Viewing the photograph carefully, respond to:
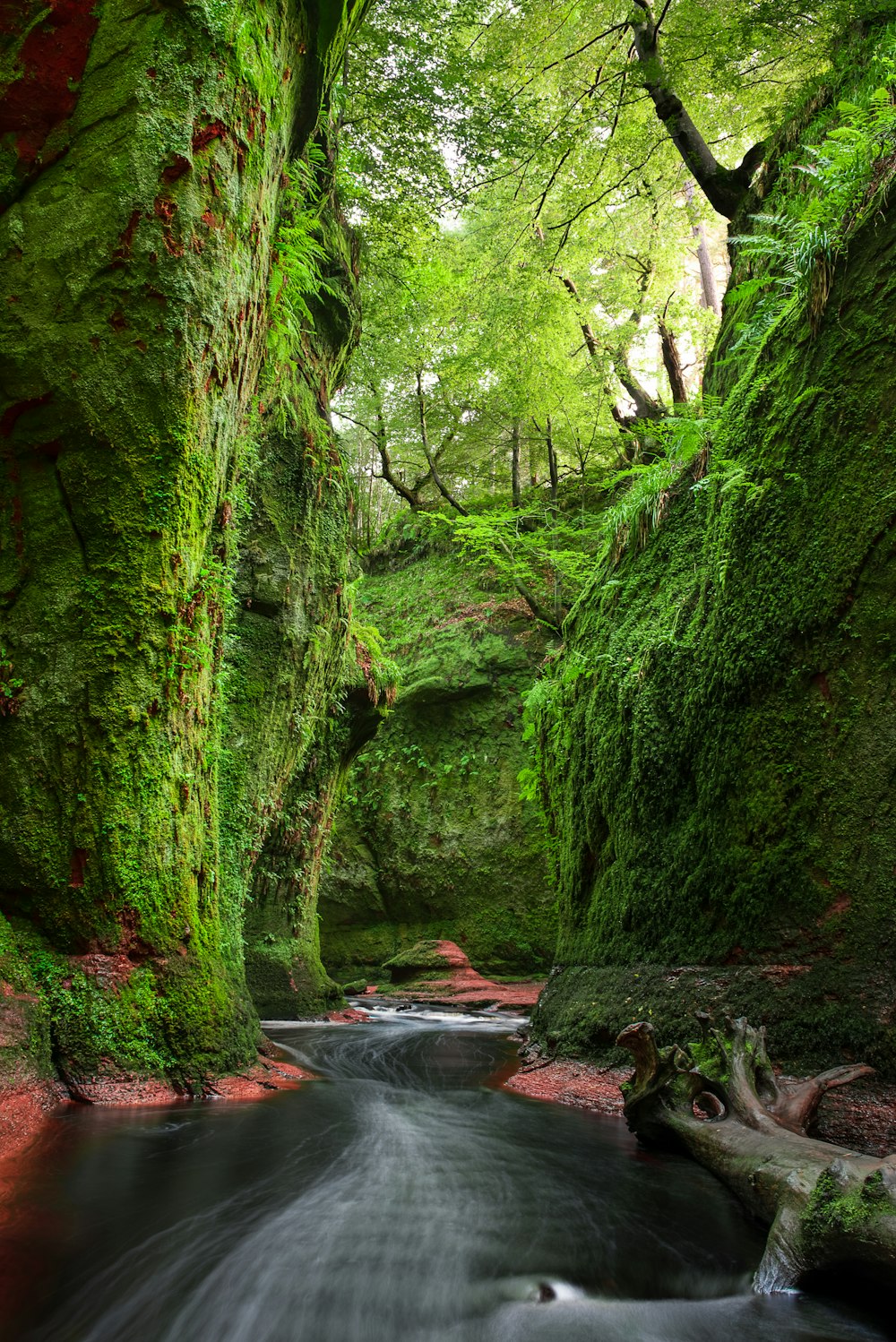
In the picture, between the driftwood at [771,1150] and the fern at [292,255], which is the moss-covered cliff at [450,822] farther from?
the driftwood at [771,1150]

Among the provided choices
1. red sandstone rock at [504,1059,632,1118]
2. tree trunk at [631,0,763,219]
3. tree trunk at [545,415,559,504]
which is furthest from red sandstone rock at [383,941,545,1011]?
tree trunk at [631,0,763,219]

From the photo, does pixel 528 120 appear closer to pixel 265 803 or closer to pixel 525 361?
pixel 525 361

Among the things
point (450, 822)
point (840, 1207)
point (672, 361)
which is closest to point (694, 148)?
point (672, 361)

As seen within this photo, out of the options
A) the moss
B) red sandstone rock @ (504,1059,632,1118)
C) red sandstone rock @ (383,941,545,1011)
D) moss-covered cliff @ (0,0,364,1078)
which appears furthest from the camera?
red sandstone rock @ (383,941,545,1011)

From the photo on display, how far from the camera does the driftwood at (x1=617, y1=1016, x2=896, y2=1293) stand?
2.15m

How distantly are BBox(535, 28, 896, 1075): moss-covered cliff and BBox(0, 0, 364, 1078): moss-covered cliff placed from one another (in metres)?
3.35

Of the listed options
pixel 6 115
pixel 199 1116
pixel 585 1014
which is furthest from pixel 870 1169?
pixel 6 115

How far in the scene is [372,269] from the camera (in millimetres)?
12375

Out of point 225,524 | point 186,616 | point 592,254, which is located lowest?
point 186,616

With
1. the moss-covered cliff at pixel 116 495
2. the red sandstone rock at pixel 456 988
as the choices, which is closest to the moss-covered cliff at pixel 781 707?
the moss-covered cliff at pixel 116 495

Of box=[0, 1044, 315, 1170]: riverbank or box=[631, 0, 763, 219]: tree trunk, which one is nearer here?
box=[0, 1044, 315, 1170]: riverbank

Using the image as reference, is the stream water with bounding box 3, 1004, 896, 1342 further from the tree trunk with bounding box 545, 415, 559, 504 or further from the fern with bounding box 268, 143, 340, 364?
the tree trunk with bounding box 545, 415, 559, 504

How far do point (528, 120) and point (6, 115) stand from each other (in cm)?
798

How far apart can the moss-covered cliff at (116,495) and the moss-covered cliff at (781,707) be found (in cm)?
335
